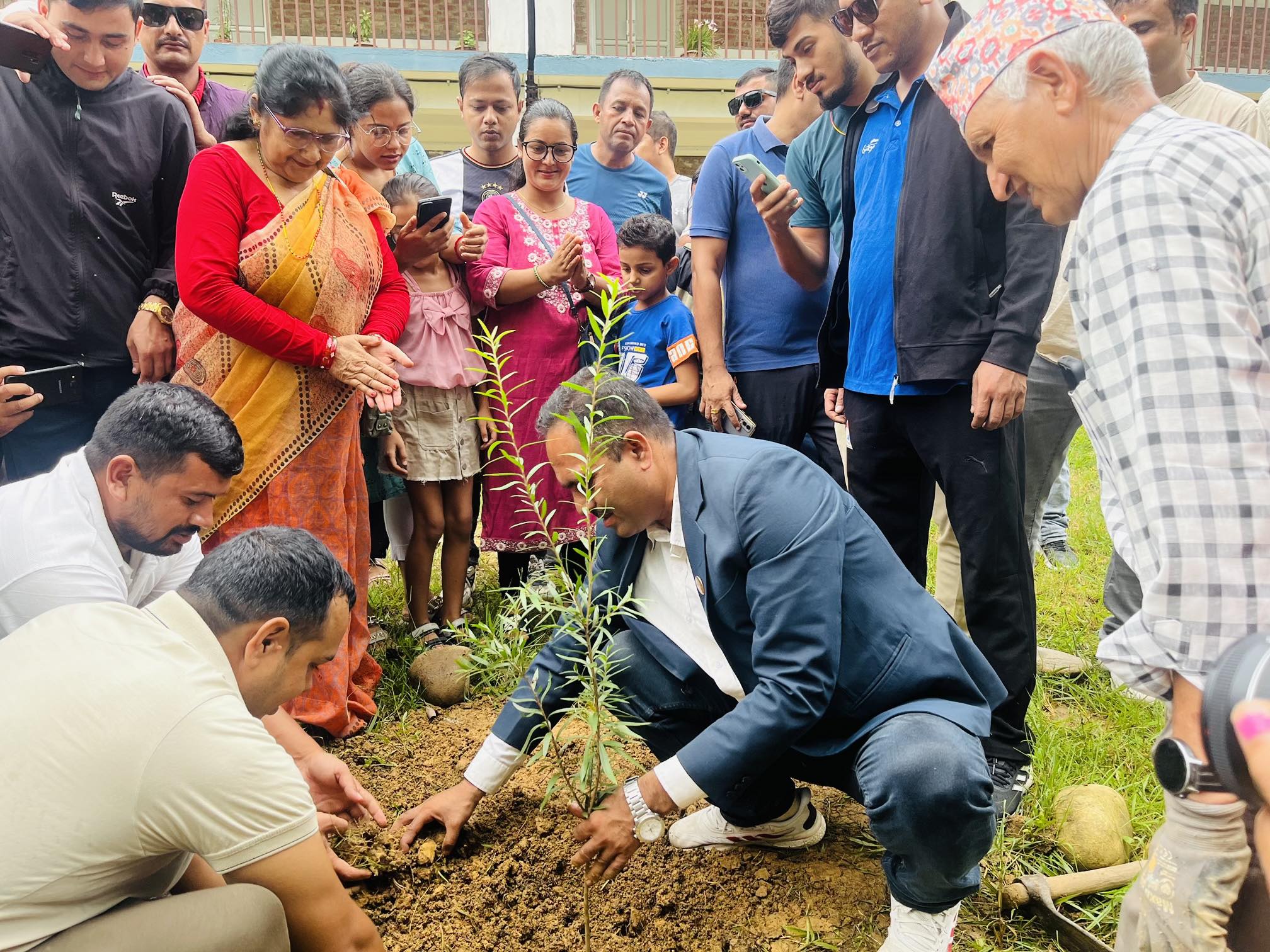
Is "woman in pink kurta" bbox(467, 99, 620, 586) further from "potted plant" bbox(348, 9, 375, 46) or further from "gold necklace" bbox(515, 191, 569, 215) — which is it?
"potted plant" bbox(348, 9, 375, 46)

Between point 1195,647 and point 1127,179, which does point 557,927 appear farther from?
point 1127,179

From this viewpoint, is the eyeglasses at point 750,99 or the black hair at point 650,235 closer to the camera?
the black hair at point 650,235

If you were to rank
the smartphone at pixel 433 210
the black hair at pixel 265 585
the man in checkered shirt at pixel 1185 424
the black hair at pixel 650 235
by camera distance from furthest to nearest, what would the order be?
1. the black hair at pixel 650 235
2. the smartphone at pixel 433 210
3. the black hair at pixel 265 585
4. the man in checkered shirt at pixel 1185 424

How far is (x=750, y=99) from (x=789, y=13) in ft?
6.75

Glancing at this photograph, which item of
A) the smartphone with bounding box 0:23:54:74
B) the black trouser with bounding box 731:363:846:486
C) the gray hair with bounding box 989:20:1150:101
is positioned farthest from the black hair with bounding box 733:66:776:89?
the gray hair with bounding box 989:20:1150:101

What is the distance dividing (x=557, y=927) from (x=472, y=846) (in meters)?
0.40

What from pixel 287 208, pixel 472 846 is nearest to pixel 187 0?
pixel 287 208

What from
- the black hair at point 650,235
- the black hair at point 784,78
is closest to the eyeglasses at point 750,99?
the black hair at point 784,78

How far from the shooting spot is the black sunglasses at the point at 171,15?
3.76 m

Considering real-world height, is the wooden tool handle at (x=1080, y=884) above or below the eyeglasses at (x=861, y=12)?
below

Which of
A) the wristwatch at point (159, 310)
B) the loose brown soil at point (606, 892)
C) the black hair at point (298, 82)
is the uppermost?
the black hair at point (298, 82)

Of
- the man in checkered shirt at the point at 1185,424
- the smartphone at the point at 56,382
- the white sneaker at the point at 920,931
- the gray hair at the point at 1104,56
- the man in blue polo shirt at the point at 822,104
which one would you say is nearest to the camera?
the man in checkered shirt at the point at 1185,424

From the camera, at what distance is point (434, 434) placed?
402cm

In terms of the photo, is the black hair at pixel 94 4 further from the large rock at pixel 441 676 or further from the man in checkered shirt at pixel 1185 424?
the man in checkered shirt at pixel 1185 424
